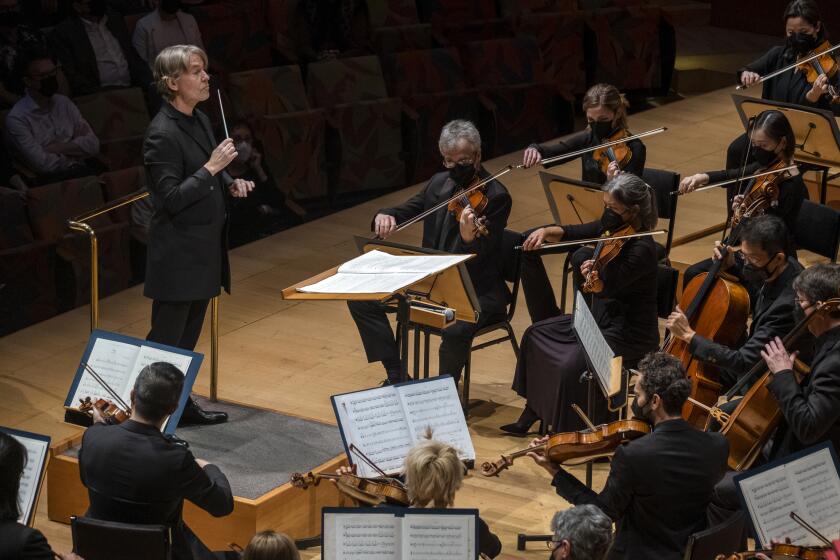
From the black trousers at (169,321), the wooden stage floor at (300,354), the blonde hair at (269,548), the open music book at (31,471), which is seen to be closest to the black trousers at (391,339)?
the wooden stage floor at (300,354)

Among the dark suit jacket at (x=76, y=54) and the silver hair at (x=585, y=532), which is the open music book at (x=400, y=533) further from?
the dark suit jacket at (x=76, y=54)

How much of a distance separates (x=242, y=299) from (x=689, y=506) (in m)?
3.55

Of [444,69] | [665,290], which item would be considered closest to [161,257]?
[665,290]

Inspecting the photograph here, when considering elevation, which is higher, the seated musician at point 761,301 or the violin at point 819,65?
the violin at point 819,65

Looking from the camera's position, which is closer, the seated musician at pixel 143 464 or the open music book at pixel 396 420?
the seated musician at pixel 143 464

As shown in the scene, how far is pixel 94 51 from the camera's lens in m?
7.60

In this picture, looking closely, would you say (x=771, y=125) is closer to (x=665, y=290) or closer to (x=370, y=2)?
(x=665, y=290)

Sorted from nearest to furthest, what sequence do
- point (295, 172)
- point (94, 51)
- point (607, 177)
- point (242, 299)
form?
point (607, 177) < point (242, 299) < point (94, 51) < point (295, 172)

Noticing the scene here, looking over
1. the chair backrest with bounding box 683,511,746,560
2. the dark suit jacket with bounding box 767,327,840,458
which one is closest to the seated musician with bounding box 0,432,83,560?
the chair backrest with bounding box 683,511,746,560

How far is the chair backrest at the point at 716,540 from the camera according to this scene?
3.46m

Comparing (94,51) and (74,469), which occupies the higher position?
(94,51)

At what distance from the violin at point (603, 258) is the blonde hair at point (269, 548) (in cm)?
219

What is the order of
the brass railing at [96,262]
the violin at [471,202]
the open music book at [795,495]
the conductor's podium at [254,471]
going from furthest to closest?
the violin at [471,202], the brass railing at [96,262], the conductor's podium at [254,471], the open music book at [795,495]

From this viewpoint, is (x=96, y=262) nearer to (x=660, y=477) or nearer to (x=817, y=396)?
(x=660, y=477)
